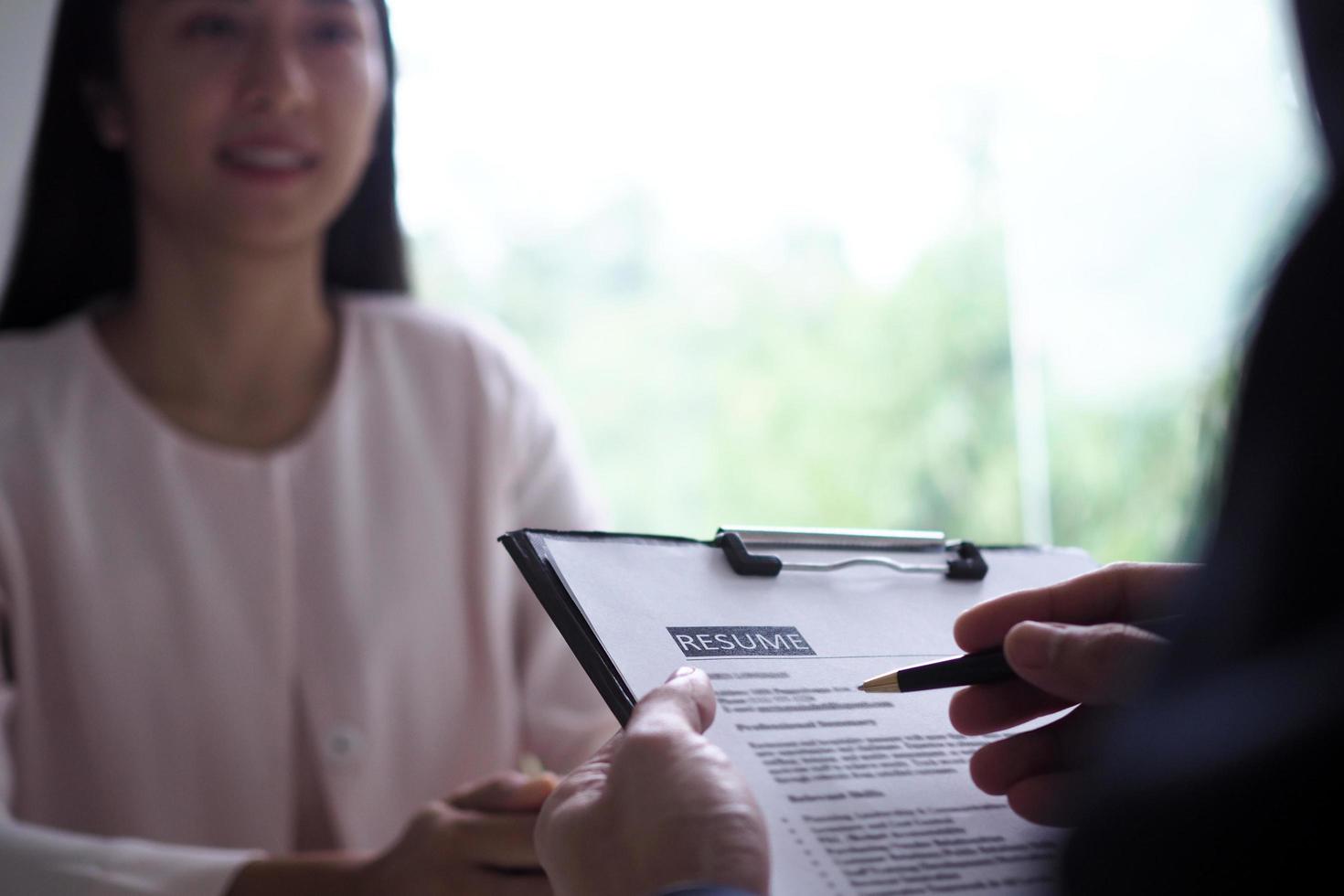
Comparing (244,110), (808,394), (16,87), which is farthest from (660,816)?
(808,394)

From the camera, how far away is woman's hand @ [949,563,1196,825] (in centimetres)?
40

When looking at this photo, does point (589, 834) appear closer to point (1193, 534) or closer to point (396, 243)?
point (1193, 534)

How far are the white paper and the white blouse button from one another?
1.71 ft

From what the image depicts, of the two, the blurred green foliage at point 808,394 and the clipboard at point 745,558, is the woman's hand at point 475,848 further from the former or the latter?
the blurred green foliage at point 808,394

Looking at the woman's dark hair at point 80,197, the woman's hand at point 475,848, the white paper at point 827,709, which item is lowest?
the woman's hand at point 475,848

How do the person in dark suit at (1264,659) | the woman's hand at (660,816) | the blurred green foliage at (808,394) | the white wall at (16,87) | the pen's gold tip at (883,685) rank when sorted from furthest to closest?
the blurred green foliage at (808,394) < the white wall at (16,87) < the pen's gold tip at (883,685) < the woman's hand at (660,816) < the person in dark suit at (1264,659)

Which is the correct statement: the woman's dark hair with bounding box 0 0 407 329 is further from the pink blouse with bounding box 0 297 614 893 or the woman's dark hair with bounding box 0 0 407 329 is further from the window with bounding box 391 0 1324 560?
the window with bounding box 391 0 1324 560

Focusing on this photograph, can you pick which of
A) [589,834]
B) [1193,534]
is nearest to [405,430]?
[589,834]

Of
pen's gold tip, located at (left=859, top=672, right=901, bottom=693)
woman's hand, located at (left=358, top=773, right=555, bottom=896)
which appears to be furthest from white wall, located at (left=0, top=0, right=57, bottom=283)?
pen's gold tip, located at (left=859, top=672, right=901, bottom=693)

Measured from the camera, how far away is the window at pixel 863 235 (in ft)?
6.75

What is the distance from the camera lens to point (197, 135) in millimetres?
936

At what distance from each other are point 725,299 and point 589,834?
6.51 ft

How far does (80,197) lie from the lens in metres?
1.05

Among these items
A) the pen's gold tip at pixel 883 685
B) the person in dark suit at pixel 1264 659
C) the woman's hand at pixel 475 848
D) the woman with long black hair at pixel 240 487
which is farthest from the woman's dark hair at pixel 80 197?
the person in dark suit at pixel 1264 659
